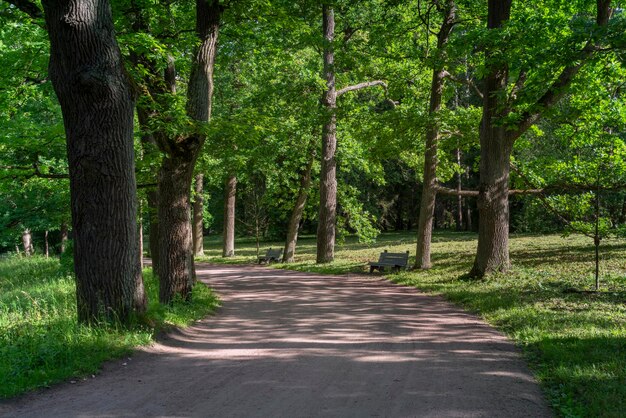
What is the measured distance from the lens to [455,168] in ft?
64.8

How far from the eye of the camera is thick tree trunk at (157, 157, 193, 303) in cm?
1057

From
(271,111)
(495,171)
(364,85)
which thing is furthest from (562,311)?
(271,111)

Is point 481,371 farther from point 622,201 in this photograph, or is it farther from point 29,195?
point 29,195

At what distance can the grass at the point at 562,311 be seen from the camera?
5.20 meters

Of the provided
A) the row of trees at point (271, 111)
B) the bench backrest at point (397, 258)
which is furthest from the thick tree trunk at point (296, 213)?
the bench backrest at point (397, 258)

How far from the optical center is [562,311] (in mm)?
9016

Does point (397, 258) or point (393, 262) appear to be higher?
point (397, 258)

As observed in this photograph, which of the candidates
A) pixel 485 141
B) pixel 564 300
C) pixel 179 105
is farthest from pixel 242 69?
pixel 564 300

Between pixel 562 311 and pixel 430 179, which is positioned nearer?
pixel 562 311

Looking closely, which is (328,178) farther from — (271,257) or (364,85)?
(271,257)

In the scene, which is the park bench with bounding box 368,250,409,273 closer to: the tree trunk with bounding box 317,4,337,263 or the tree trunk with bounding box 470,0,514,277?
the tree trunk with bounding box 317,4,337,263

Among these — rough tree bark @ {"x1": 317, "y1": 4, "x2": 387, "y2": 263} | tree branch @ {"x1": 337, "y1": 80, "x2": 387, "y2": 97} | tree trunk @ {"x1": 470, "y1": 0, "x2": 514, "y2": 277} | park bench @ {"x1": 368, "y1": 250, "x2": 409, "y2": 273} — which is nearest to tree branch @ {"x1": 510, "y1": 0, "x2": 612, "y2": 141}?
tree trunk @ {"x1": 470, "y1": 0, "x2": 514, "y2": 277}

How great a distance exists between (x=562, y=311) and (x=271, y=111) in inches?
570

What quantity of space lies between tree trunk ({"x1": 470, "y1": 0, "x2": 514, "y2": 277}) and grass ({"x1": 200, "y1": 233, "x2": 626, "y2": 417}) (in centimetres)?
59
